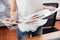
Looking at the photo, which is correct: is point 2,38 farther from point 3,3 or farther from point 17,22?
point 17,22

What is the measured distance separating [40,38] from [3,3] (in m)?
1.83

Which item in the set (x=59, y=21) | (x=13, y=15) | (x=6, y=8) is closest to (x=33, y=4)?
(x=13, y=15)

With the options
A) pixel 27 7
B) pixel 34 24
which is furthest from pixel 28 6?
pixel 34 24

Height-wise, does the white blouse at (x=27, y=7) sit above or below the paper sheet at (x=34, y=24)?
above

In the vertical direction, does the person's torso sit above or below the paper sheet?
above

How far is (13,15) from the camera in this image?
34.3 inches

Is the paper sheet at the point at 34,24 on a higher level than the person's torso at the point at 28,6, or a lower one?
lower

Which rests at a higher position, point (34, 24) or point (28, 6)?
point (28, 6)

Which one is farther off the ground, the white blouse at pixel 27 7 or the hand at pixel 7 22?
the white blouse at pixel 27 7

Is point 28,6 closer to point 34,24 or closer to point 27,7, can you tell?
point 27,7

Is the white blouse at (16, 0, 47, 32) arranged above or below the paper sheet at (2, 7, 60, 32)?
above

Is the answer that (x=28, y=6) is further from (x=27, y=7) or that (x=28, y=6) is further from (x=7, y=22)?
(x=7, y=22)

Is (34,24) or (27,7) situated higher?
(27,7)

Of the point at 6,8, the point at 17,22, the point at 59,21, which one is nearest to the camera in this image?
the point at 17,22
